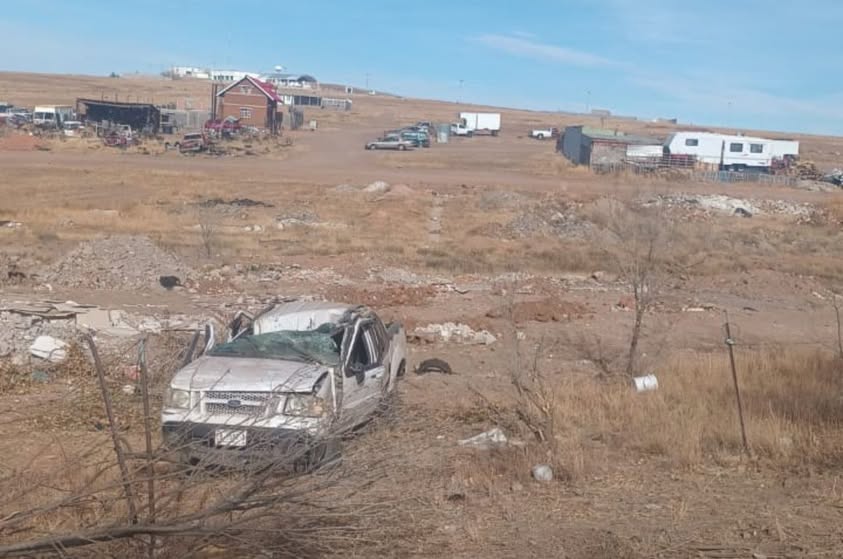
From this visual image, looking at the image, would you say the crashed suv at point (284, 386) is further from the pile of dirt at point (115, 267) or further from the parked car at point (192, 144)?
the parked car at point (192, 144)

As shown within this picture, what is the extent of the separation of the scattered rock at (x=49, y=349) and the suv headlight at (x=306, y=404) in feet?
22.5

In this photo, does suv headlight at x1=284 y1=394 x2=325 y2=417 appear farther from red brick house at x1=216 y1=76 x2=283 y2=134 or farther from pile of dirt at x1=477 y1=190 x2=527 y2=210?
red brick house at x1=216 y1=76 x2=283 y2=134

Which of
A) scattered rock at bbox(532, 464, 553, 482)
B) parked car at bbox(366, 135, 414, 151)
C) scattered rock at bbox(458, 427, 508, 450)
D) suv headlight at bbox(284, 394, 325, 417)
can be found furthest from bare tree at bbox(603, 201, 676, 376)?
parked car at bbox(366, 135, 414, 151)

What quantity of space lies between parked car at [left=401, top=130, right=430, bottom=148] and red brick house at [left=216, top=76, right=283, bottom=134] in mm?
12399

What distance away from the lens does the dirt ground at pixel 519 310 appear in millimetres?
7926

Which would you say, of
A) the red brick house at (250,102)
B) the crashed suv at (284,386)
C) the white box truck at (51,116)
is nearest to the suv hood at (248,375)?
the crashed suv at (284,386)

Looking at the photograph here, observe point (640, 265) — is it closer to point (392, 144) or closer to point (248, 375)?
point (248, 375)

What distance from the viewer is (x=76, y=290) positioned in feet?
75.3

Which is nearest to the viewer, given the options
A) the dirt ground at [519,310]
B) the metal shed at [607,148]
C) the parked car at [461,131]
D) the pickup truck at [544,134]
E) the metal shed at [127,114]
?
the dirt ground at [519,310]

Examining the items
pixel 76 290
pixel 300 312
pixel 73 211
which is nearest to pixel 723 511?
pixel 300 312

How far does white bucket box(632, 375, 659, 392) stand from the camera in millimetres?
12884

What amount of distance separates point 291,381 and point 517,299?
1537 centimetres

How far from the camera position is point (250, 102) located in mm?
96500

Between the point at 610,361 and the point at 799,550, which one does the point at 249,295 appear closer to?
the point at 610,361
